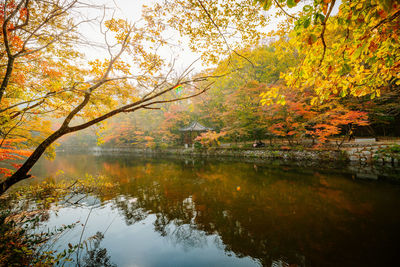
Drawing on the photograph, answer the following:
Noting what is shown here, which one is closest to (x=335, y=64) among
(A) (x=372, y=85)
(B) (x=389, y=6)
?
(A) (x=372, y=85)

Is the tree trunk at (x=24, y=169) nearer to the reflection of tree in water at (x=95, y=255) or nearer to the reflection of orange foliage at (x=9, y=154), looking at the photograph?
the reflection of tree in water at (x=95, y=255)

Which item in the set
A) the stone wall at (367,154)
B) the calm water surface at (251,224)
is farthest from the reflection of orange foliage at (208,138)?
the stone wall at (367,154)

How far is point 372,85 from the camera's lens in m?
2.37

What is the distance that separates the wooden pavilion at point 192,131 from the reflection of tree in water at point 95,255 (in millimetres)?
14318

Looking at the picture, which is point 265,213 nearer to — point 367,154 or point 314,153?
point 314,153

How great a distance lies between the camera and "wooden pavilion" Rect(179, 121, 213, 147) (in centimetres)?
1750

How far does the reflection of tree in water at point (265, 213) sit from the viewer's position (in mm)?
3094

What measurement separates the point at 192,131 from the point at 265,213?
1467cm

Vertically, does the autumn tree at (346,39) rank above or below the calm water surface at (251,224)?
above

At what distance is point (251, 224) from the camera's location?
3918 millimetres

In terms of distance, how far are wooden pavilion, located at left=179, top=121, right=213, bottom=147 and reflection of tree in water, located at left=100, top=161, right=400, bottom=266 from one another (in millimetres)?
10414

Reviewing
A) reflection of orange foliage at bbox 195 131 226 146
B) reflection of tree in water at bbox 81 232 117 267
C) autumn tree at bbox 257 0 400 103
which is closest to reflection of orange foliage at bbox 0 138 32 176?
reflection of tree in water at bbox 81 232 117 267

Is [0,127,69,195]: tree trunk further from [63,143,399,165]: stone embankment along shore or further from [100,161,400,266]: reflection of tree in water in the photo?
[63,143,399,165]: stone embankment along shore

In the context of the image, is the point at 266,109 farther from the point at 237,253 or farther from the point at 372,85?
the point at 237,253
